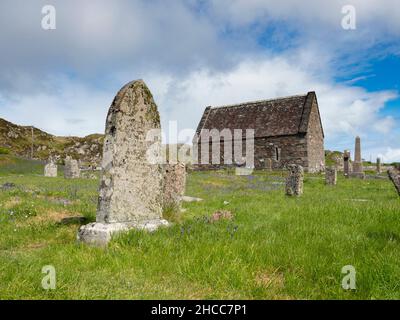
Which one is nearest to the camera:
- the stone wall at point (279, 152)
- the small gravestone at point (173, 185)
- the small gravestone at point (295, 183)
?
the small gravestone at point (173, 185)

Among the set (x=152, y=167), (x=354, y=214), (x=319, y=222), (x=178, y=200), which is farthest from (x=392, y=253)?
(x=178, y=200)

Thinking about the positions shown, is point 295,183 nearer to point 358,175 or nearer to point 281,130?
point 358,175

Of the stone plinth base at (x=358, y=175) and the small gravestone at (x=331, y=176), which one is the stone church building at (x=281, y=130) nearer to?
the stone plinth base at (x=358, y=175)

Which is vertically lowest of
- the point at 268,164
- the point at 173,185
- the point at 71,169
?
the point at 173,185

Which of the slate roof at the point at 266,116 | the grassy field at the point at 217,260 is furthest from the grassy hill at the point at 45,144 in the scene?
the grassy field at the point at 217,260

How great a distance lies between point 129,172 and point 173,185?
2983 mm

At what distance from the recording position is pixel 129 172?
683cm

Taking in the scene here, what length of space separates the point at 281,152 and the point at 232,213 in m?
35.8

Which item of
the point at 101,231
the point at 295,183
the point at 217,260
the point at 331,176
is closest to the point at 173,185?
the point at 101,231

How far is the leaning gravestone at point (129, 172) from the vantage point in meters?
6.57

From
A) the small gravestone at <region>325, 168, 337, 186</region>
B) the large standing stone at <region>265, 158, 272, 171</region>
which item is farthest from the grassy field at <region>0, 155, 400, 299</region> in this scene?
the large standing stone at <region>265, 158, 272, 171</region>

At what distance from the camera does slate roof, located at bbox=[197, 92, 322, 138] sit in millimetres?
43156

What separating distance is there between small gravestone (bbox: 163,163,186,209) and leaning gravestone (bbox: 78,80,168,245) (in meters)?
1.94

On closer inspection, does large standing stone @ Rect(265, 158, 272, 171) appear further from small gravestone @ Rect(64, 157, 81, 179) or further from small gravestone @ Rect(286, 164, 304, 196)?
small gravestone @ Rect(286, 164, 304, 196)
